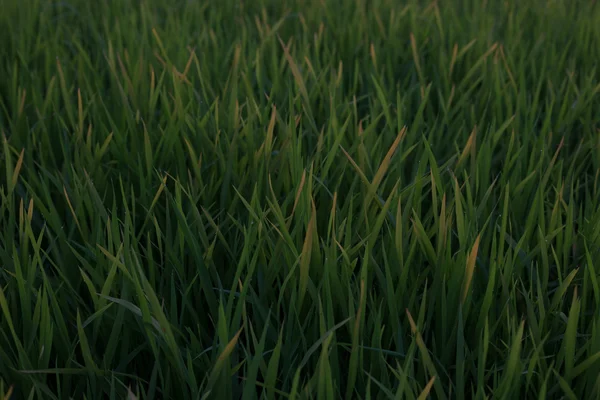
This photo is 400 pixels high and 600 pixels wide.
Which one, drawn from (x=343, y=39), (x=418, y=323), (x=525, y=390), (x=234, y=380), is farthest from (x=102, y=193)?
(x=343, y=39)

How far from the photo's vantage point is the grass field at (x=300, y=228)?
0.80m

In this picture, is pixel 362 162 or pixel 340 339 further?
pixel 362 162

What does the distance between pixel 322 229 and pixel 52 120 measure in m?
0.60

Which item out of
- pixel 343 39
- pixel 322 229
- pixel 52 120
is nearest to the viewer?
pixel 322 229

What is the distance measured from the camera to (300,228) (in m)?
0.95

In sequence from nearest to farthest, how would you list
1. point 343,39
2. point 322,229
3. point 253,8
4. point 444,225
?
point 444,225 → point 322,229 → point 343,39 → point 253,8

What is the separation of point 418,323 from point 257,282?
234 millimetres

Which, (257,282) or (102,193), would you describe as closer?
(257,282)

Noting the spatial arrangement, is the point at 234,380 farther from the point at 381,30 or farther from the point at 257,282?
the point at 381,30

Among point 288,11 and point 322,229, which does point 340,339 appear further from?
point 288,11

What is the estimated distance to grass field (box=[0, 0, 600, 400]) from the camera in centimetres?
80

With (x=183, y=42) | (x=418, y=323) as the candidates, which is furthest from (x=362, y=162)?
(x=183, y=42)

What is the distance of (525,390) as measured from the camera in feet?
2.62

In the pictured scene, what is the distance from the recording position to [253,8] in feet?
7.43
